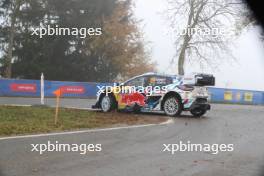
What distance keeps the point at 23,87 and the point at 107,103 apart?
584 inches

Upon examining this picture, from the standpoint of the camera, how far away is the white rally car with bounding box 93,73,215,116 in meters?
16.3

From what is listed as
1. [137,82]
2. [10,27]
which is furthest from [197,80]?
[10,27]

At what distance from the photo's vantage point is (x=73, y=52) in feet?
157

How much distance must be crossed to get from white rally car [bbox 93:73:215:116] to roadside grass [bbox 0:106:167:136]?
62.0 inches

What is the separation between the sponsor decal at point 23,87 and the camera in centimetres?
3036

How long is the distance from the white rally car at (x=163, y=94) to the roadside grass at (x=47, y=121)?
158 centimetres

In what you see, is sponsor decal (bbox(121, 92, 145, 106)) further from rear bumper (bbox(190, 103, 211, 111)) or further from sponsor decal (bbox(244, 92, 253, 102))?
sponsor decal (bbox(244, 92, 253, 102))

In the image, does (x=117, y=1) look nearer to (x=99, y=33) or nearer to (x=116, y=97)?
(x=99, y=33)

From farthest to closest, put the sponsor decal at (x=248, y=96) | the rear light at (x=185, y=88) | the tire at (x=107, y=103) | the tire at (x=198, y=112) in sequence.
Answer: the sponsor decal at (x=248, y=96) < the tire at (x=107, y=103) < the tire at (x=198, y=112) < the rear light at (x=185, y=88)

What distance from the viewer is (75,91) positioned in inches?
1288

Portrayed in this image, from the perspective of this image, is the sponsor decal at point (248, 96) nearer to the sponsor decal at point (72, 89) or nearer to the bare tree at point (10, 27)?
the sponsor decal at point (72, 89)

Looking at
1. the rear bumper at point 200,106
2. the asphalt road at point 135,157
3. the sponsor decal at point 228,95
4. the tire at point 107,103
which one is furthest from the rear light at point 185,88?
the sponsor decal at point 228,95

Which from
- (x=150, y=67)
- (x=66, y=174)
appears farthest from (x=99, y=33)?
(x=66, y=174)

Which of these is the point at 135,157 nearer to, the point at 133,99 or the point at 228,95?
the point at 133,99
